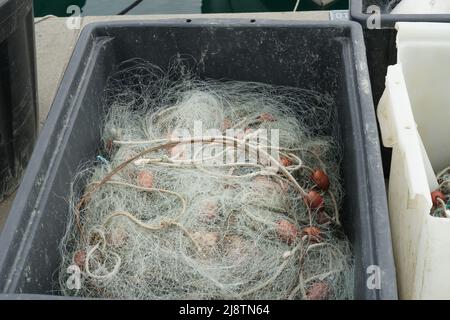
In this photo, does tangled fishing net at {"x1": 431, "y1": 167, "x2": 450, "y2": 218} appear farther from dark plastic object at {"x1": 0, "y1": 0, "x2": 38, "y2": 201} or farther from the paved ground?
dark plastic object at {"x1": 0, "y1": 0, "x2": 38, "y2": 201}

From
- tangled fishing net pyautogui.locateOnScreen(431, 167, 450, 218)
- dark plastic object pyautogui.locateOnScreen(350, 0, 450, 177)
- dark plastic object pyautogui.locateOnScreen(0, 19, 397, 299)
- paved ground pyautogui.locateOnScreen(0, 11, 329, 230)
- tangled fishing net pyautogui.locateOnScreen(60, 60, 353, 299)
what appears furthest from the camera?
paved ground pyautogui.locateOnScreen(0, 11, 329, 230)

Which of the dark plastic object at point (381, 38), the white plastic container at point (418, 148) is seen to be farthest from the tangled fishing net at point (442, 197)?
the dark plastic object at point (381, 38)

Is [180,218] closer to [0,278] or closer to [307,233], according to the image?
[307,233]

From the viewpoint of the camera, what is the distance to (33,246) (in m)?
1.57

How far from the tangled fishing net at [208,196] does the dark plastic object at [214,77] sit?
6 centimetres

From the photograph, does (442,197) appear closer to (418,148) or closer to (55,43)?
(418,148)

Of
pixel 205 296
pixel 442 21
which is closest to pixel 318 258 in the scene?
pixel 205 296

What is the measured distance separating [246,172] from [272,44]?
533 mm

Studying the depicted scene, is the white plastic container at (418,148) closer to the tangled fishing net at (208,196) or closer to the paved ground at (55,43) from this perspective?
the tangled fishing net at (208,196)

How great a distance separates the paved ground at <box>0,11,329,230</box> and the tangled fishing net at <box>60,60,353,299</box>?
0.96 m

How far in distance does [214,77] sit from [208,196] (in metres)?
0.62

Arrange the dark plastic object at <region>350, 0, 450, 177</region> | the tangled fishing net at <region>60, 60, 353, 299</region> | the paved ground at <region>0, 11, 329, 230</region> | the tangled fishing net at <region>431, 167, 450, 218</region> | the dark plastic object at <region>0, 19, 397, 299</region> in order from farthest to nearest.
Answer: the paved ground at <region>0, 11, 329, 230</region> < the dark plastic object at <region>350, 0, 450, 177</region> < the tangled fishing net at <region>431, 167, 450, 218</region> < the tangled fishing net at <region>60, 60, 353, 299</region> < the dark plastic object at <region>0, 19, 397, 299</region>

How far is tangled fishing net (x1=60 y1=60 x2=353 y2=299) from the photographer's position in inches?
67.6

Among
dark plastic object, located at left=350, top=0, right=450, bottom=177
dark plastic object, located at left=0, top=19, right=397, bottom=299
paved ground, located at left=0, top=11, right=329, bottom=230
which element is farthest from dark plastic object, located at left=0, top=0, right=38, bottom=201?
dark plastic object, located at left=350, top=0, right=450, bottom=177
